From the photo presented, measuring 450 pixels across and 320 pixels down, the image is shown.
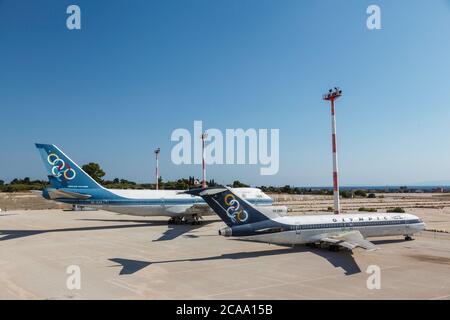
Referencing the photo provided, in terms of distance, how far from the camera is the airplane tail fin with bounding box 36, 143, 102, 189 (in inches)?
1533

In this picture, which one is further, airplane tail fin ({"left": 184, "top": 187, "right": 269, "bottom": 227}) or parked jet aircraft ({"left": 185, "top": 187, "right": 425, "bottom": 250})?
airplane tail fin ({"left": 184, "top": 187, "right": 269, "bottom": 227})

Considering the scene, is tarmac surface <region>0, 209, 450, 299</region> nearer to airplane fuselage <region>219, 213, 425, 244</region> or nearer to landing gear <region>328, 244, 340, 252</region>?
landing gear <region>328, 244, 340, 252</region>

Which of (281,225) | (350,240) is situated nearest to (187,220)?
(281,225)

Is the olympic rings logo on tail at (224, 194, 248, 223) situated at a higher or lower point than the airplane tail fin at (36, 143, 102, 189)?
lower

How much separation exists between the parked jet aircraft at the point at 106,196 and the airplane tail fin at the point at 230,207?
9770mm

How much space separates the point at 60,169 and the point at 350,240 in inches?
1211

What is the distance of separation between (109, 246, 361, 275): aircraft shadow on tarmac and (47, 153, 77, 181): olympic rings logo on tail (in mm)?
17178

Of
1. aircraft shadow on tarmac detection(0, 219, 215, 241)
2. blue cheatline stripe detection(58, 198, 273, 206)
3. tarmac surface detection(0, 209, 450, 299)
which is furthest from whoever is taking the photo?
blue cheatline stripe detection(58, 198, 273, 206)

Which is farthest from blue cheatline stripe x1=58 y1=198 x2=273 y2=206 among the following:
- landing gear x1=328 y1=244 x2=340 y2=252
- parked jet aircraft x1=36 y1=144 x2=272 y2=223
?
landing gear x1=328 y1=244 x2=340 y2=252

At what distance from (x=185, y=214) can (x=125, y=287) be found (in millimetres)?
28754
